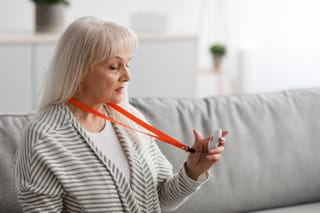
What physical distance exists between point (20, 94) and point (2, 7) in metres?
0.86

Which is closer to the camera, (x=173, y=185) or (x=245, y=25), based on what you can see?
(x=173, y=185)

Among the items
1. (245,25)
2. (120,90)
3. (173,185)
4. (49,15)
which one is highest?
(120,90)

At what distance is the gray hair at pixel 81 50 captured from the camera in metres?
1.70

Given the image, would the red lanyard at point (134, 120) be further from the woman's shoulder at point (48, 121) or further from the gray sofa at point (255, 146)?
the gray sofa at point (255, 146)

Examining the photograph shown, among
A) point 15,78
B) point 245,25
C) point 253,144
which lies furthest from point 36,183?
point 245,25

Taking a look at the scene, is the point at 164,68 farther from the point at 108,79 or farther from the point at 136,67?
the point at 108,79

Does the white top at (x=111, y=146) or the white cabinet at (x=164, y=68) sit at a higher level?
the white top at (x=111, y=146)

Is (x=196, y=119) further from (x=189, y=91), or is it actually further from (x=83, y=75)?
(x=189, y=91)

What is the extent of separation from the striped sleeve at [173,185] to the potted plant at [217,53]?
296cm

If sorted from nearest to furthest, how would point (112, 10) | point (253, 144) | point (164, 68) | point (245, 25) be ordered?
point (253, 144), point (164, 68), point (112, 10), point (245, 25)

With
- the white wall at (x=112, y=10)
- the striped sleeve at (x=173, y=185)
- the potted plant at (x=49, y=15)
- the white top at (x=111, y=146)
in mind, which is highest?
the white top at (x=111, y=146)

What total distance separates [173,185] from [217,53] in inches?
120

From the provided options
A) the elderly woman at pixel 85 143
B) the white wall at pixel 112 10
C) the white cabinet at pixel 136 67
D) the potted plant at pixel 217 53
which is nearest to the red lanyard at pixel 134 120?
the elderly woman at pixel 85 143

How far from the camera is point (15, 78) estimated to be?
3.73 metres
